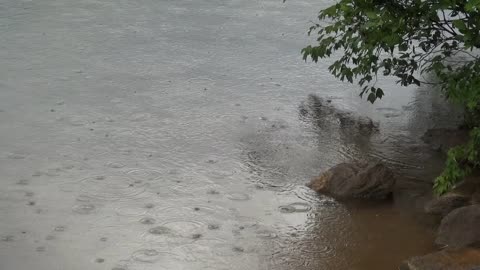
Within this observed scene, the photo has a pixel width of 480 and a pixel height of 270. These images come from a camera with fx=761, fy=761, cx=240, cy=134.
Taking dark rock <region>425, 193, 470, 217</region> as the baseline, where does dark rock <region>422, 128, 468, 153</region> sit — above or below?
above

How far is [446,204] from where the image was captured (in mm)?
6527

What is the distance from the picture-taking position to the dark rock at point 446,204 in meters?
6.52

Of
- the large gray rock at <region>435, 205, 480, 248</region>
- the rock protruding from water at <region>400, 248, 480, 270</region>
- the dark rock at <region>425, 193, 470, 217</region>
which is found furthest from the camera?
the dark rock at <region>425, 193, 470, 217</region>

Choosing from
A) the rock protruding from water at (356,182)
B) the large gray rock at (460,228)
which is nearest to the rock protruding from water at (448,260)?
the large gray rock at (460,228)

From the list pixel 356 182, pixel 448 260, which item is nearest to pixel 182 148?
pixel 356 182

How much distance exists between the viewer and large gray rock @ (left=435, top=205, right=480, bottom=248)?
18.9ft

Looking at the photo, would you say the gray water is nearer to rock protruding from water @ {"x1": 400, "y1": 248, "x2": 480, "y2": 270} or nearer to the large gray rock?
the large gray rock

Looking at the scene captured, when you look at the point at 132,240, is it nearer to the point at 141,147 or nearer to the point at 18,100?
the point at 141,147

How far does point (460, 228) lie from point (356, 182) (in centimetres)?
114

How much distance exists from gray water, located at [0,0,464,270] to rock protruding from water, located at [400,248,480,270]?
425 millimetres

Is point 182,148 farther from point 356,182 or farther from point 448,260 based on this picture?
point 448,260

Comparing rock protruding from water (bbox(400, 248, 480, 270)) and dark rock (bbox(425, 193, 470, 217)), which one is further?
dark rock (bbox(425, 193, 470, 217))

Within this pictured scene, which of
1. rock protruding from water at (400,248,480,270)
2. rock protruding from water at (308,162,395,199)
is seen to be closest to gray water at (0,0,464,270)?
rock protruding from water at (308,162,395,199)

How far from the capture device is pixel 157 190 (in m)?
6.71
